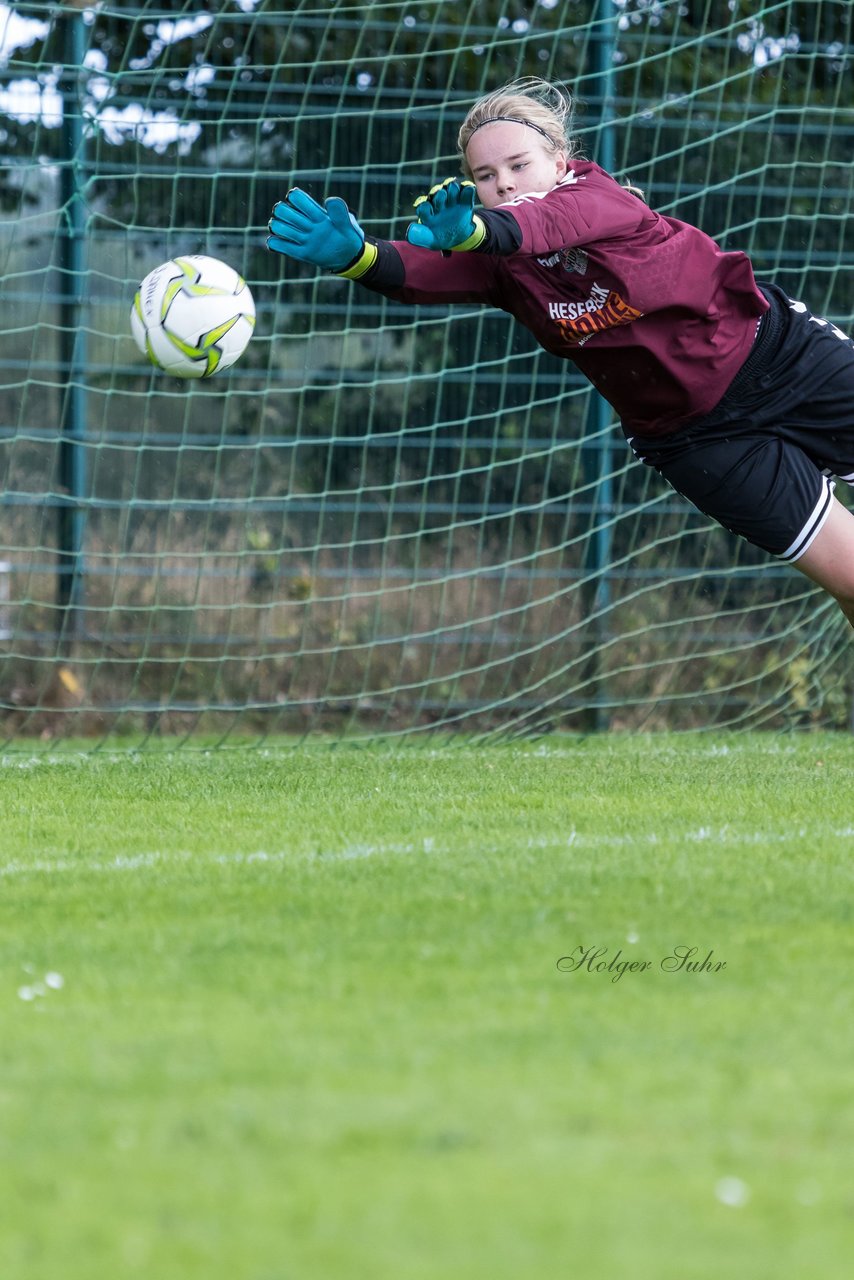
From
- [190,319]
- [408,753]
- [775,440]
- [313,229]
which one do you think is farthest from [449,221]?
[408,753]

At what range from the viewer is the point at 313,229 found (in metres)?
3.99

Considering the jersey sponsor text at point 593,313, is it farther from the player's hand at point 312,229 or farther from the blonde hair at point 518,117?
the player's hand at point 312,229

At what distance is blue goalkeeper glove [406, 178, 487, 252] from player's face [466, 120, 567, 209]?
600 mm

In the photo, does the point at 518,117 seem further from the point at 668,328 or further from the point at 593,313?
the point at 668,328

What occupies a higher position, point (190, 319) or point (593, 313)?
point (593, 313)

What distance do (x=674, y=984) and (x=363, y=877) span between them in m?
1.01

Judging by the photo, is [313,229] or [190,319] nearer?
[313,229]

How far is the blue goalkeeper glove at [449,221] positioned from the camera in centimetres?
361

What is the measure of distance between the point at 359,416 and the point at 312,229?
278cm
